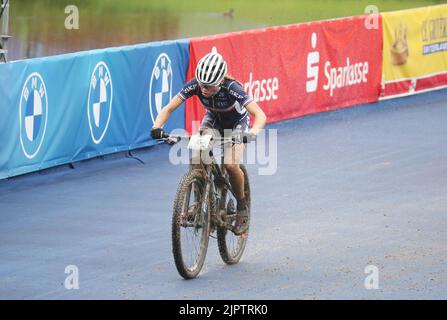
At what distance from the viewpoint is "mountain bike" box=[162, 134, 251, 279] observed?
9.51 m

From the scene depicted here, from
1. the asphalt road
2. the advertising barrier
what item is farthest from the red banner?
the asphalt road

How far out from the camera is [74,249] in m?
11.0

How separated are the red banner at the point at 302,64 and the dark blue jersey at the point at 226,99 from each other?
281 inches

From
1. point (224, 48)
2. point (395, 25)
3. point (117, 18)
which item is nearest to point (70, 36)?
point (117, 18)

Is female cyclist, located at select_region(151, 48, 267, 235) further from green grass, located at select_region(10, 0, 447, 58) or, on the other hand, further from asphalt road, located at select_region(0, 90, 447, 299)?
green grass, located at select_region(10, 0, 447, 58)

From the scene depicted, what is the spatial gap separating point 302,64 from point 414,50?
12.7ft

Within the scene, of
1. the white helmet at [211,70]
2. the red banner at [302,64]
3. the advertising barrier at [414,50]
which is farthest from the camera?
the advertising barrier at [414,50]

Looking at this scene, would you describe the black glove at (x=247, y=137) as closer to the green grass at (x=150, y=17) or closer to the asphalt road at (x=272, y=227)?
the asphalt road at (x=272, y=227)

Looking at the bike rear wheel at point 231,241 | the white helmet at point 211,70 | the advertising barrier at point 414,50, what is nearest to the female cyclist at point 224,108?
the white helmet at point 211,70

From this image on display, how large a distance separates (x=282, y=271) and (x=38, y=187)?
5.03 meters

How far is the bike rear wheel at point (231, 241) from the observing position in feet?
33.8

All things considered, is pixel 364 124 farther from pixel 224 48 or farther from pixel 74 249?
pixel 74 249

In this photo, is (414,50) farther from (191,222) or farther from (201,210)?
(191,222)

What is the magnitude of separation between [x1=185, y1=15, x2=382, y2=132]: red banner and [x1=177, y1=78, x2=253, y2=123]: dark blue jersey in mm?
7135
